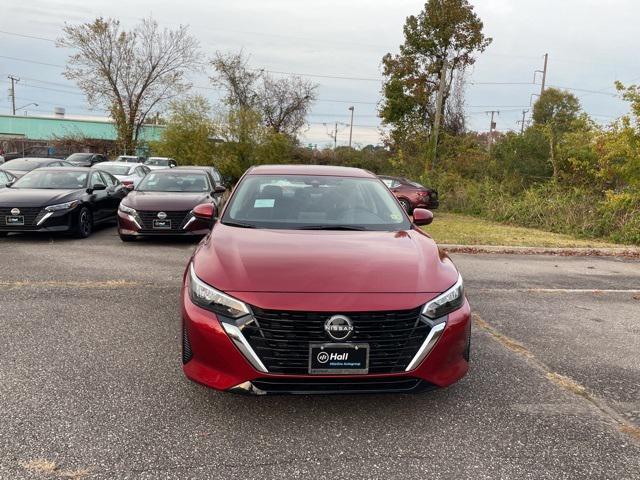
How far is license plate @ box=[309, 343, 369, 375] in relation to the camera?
283cm

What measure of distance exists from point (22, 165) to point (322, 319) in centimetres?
1593

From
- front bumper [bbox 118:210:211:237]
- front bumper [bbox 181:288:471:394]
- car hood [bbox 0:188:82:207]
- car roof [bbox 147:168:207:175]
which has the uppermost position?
car roof [bbox 147:168:207:175]

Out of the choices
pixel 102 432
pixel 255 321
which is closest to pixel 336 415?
pixel 255 321

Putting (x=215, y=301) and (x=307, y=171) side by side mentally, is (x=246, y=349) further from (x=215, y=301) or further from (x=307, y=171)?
(x=307, y=171)

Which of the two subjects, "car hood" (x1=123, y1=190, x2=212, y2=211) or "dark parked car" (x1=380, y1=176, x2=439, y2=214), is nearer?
"car hood" (x1=123, y1=190, x2=212, y2=211)

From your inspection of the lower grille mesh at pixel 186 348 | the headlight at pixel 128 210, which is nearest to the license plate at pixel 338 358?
→ the lower grille mesh at pixel 186 348

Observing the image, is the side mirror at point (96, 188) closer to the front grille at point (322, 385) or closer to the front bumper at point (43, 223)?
the front bumper at point (43, 223)

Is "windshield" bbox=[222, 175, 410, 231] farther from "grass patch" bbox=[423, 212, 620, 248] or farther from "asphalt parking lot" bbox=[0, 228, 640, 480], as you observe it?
"grass patch" bbox=[423, 212, 620, 248]

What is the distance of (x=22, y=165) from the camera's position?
1566 centimetres

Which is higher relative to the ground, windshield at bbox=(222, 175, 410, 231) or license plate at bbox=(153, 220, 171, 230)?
windshield at bbox=(222, 175, 410, 231)

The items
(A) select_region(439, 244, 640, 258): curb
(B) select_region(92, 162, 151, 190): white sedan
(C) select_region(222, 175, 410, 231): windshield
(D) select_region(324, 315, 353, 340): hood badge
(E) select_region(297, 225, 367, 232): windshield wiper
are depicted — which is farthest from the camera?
(B) select_region(92, 162, 151, 190): white sedan

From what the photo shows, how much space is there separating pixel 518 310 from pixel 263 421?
3.77m

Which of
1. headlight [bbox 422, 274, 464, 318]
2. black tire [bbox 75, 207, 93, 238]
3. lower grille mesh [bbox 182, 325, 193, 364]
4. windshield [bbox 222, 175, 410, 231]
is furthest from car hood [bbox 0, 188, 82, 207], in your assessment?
headlight [bbox 422, 274, 464, 318]

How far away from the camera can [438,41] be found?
92.4 ft
